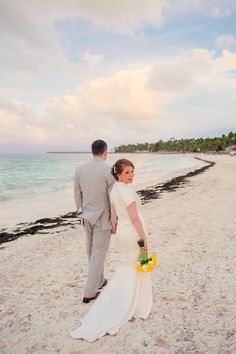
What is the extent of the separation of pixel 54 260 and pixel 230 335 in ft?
14.8

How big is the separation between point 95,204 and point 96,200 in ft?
0.21

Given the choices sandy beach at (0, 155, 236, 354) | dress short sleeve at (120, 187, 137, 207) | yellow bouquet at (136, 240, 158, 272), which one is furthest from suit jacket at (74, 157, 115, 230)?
sandy beach at (0, 155, 236, 354)

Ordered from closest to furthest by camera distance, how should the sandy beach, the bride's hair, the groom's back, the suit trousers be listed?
the sandy beach < the bride's hair < the groom's back < the suit trousers

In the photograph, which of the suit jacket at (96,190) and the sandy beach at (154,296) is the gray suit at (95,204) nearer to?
the suit jacket at (96,190)

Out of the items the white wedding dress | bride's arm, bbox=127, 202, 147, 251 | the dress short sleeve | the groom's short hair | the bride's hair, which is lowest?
the white wedding dress

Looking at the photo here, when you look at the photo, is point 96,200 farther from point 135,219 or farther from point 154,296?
point 154,296

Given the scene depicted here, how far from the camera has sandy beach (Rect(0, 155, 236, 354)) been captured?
386 centimetres

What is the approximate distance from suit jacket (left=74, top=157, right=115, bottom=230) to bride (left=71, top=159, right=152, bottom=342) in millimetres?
295

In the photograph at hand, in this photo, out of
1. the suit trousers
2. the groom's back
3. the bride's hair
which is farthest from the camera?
the suit trousers

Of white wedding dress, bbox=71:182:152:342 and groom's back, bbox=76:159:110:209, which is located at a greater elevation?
groom's back, bbox=76:159:110:209

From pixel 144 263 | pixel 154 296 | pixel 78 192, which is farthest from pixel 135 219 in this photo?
pixel 154 296

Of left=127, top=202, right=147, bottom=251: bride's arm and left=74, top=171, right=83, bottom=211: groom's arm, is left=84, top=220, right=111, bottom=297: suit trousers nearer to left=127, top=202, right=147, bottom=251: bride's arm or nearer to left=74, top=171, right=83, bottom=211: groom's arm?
left=74, top=171, right=83, bottom=211: groom's arm

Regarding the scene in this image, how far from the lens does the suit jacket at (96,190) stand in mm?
4523

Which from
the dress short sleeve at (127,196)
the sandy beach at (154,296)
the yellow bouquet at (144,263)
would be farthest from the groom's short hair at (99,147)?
the sandy beach at (154,296)
